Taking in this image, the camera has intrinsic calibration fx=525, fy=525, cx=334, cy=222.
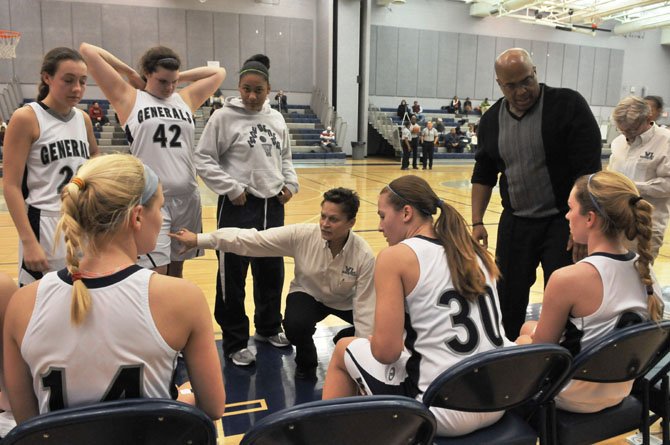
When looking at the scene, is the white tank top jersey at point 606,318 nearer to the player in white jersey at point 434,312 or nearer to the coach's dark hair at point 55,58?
the player in white jersey at point 434,312

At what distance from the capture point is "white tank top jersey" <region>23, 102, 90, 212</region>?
2.68 metres

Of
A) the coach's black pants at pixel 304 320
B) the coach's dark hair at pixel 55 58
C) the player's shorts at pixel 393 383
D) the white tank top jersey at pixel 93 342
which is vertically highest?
the coach's dark hair at pixel 55 58

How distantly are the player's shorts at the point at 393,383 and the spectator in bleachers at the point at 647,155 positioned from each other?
275cm

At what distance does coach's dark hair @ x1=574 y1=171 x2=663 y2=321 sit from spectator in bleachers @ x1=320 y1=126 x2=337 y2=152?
56.1 feet

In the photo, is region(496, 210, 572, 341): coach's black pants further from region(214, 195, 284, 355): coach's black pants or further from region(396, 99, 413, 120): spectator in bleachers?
region(396, 99, 413, 120): spectator in bleachers

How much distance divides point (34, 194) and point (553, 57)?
26.2 meters

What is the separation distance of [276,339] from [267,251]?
0.91m

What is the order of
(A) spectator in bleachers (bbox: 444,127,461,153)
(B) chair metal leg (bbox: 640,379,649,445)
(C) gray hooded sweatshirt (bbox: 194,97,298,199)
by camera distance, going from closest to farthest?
1. (B) chair metal leg (bbox: 640,379,649,445)
2. (C) gray hooded sweatshirt (bbox: 194,97,298,199)
3. (A) spectator in bleachers (bbox: 444,127,461,153)

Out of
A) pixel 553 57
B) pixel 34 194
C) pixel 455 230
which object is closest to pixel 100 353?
pixel 455 230

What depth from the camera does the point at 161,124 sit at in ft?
10.0

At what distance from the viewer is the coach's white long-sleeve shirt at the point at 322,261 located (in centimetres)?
296

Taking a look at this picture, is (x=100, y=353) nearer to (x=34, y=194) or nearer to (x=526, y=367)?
(x=526, y=367)

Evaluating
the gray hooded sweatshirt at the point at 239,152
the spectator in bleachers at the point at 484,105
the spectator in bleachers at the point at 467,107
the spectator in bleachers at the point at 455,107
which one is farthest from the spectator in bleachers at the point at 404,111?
the gray hooded sweatshirt at the point at 239,152

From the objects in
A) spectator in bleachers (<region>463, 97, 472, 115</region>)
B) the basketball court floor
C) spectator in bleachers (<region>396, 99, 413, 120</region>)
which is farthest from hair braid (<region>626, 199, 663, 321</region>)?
spectator in bleachers (<region>463, 97, 472, 115</region>)
